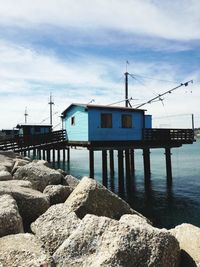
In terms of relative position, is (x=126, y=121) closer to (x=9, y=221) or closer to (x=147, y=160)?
(x=147, y=160)

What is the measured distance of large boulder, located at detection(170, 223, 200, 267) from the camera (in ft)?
14.4

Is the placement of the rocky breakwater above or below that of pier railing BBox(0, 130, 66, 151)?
below

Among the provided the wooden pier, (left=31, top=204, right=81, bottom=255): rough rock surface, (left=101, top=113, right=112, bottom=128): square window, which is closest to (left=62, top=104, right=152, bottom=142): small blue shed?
(left=101, top=113, right=112, bottom=128): square window

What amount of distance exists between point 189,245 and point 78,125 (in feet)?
67.9

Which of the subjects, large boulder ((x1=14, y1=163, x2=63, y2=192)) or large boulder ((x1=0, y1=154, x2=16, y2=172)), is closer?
large boulder ((x1=14, y1=163, x2=63, y2=192))

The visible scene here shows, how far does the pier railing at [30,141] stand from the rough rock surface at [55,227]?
60.4 ft

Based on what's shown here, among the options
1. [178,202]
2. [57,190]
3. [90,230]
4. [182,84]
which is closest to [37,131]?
[182,84]

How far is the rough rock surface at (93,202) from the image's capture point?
6215 mm

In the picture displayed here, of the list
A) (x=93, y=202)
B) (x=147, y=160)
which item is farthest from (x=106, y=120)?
(x=93, y=202)

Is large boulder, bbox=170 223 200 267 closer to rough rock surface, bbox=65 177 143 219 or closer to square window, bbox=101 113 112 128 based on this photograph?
rough rock surface, bbox=65 177 143 219

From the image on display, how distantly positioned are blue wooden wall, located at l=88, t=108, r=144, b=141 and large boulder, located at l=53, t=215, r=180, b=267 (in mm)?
18917

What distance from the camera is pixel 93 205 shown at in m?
6.31

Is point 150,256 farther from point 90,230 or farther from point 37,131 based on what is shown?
point 37,131

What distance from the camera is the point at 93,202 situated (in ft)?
20.8
